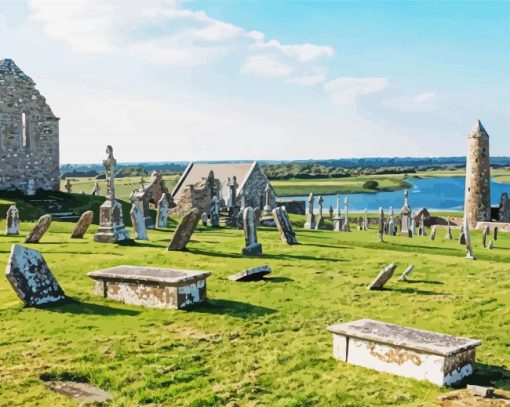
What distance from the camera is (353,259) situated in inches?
773

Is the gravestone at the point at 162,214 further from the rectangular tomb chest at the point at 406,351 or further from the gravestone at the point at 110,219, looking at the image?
the rectangular tomb chest at the point at 406,351

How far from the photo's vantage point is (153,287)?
12.6 metres

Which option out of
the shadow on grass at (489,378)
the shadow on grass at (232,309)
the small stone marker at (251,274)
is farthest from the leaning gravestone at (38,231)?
the shadow on grass at (489,378)

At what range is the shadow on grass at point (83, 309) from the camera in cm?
1216

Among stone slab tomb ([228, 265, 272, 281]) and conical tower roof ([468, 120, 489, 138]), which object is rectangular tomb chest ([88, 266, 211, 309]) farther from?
conical tower roof ([468, 120, 489, 138])

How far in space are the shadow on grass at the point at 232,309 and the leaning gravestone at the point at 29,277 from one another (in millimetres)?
2960

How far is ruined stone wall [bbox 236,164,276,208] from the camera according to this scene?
201ft

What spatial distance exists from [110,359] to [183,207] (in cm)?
4045

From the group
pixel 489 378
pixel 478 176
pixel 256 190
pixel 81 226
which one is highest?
pixel 478 176

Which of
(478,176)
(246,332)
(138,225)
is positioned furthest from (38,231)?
(478,176)

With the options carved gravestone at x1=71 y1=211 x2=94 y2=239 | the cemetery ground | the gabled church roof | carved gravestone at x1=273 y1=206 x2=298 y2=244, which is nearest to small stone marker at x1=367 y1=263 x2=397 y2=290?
the cemetery ground

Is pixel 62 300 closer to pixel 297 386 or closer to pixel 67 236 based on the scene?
pixel 297 386

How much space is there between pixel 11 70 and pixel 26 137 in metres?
4.46

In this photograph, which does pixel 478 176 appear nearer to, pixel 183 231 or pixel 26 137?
pixel 26 137
